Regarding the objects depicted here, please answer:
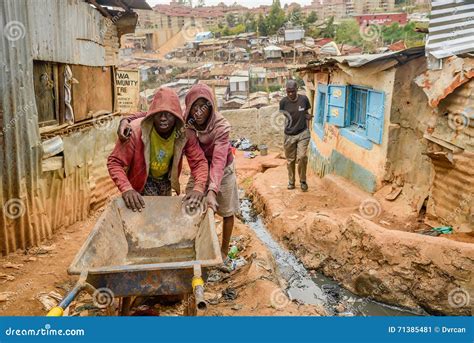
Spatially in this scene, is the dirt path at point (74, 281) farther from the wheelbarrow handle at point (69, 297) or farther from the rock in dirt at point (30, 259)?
the wheelbarrow handle at point (69, 297)

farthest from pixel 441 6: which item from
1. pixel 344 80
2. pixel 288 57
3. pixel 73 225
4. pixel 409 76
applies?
pixel 288 57

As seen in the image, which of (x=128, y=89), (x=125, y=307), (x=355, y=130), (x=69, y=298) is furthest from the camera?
(x=128, y=89)

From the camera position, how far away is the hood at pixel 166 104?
3686 millimetres

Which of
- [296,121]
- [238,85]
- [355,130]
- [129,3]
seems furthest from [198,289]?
[238,85]

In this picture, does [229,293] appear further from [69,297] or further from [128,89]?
[128,89]

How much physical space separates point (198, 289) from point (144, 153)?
1.72 metres

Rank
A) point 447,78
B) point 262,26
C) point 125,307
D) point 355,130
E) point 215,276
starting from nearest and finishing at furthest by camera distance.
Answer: point 125,307, point 215,276, point 447,78, point 355,130, point 262,26

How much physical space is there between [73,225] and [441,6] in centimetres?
663

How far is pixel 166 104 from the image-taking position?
3.71 m

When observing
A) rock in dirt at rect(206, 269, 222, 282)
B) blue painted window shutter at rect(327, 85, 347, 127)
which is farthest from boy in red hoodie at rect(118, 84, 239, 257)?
blue painted window shutter at rect(327, 85, 347, 127)

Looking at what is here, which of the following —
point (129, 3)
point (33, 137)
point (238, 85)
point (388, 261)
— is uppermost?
point (129, 3)

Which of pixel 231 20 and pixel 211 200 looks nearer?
pixel 211 200

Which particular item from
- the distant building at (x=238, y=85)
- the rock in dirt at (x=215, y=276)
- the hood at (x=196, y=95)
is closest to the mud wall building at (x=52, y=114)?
the hood at (x=196, y=95)

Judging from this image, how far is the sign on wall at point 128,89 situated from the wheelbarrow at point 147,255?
9737mm
